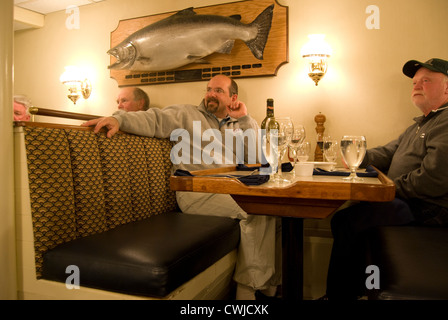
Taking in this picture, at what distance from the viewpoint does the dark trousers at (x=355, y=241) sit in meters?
1.72

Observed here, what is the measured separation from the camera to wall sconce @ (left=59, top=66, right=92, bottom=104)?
3.31 m

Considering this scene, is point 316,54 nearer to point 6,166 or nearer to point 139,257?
Result: point 139,257

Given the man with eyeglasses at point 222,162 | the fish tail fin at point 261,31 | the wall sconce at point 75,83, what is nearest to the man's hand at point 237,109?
the man with eyeglasses at point 222,162

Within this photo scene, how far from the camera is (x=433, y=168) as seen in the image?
5.27 ft

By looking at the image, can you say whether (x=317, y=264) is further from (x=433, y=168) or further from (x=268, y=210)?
(x=268, y=210)

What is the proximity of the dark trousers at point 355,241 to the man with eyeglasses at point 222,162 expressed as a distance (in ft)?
1.17

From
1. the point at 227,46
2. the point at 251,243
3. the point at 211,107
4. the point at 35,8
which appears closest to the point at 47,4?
the point at 35,8

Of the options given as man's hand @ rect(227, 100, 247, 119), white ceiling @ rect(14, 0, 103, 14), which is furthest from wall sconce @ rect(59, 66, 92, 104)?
man's hand @ rect(227, 100, 247, 119)

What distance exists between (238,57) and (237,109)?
0.49 metres

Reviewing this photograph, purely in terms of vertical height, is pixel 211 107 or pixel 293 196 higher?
pixel 211 107

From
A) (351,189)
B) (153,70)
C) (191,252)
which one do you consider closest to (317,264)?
(191,252)

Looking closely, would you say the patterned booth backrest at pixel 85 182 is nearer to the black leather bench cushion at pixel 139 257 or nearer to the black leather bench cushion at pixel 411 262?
the black leather bench cushion at pixel 139 257

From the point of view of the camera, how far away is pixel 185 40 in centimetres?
282

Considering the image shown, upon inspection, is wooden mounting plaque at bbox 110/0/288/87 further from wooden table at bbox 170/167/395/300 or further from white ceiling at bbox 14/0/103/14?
wooden table at bbox 170/167/395/300
